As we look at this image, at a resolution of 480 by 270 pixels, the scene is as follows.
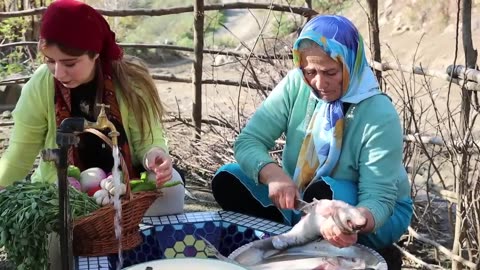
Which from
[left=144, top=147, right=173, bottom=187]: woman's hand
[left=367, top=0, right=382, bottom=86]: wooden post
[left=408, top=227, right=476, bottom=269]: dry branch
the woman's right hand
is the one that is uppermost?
[left=367, top=0, right=382, bottom=86]: wooden post

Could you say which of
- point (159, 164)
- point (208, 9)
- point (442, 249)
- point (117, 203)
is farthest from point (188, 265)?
point (208, 9)

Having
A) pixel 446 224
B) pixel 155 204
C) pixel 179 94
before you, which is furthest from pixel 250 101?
pixel 179 94

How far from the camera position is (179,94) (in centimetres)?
1031

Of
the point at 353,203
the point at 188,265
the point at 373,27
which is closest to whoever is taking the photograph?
the point at 188,265

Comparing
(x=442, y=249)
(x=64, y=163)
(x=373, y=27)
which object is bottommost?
(x=442, y=249)

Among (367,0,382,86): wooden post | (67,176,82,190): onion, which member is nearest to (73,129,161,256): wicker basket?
(67,176,82,190): onion

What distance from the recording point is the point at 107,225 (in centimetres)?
241

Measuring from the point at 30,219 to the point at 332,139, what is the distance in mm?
975

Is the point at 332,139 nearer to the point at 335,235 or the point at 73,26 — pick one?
the point at 335,235

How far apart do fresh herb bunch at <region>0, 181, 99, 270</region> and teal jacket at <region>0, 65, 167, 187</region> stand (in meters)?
0.43

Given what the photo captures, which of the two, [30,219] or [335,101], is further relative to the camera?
[335,101]

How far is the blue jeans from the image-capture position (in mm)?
2670

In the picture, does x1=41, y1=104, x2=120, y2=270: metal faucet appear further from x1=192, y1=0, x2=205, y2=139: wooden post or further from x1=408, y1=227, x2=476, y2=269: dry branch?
x1=192, y1=0, x2=205, y2=139: wooden post

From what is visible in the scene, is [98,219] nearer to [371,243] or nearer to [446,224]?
[371,243]
